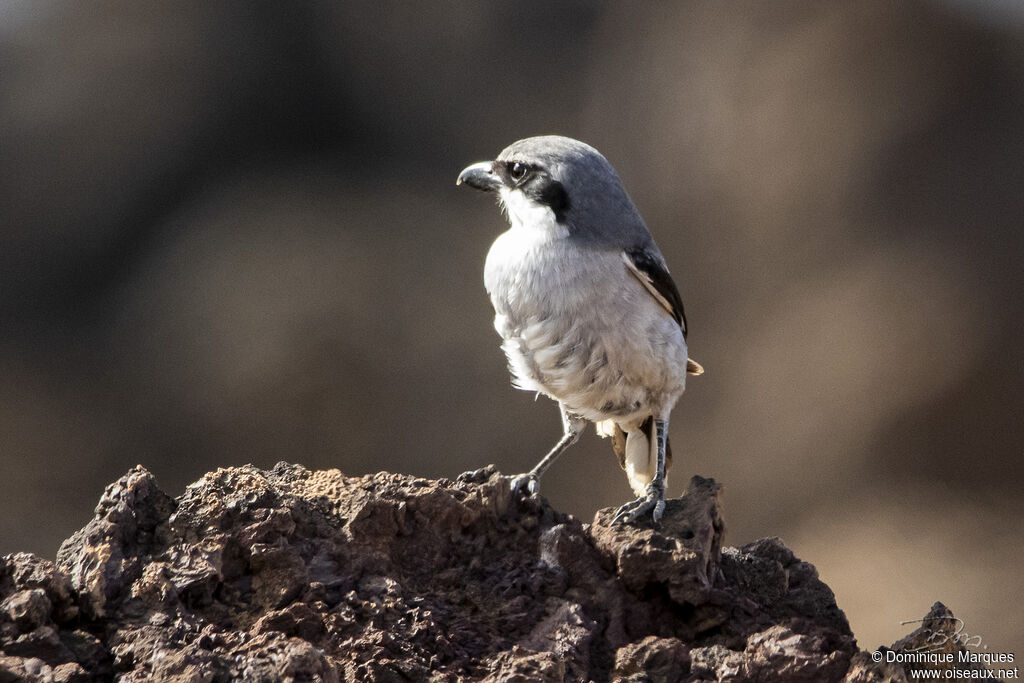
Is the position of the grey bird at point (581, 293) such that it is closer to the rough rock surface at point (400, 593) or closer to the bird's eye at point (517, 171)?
the bird's eye at point (517, 171)

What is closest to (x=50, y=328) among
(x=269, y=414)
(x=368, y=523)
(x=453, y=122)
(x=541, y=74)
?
(x=269, y=414)

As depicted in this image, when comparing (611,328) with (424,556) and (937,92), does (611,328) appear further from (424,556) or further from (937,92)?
(937,92)

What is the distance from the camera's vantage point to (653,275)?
516cm

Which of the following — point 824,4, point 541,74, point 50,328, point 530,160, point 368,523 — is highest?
point 541,74

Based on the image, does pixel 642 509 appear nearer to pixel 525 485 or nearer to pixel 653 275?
pixel 525 485

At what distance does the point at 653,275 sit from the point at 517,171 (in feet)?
2.73

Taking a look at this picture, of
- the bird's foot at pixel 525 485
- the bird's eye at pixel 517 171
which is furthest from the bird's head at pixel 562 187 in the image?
the bird's foot at pixel 525 485

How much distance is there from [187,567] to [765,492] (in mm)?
9786

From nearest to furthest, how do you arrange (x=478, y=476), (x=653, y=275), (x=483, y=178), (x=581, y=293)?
(x=478, y=476) < (x=581, y=293) < (x=653, y=275) < (x=483, y=178)

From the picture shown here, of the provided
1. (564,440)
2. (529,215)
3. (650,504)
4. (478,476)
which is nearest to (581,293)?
(529,215)

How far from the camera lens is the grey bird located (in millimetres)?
4809

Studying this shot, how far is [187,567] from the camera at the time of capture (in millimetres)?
3123

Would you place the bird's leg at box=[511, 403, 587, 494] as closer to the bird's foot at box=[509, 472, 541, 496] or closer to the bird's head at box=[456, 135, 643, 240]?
the bird's foot at box=[509, 472, 541, 496]

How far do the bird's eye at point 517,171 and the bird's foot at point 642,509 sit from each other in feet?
5.49
